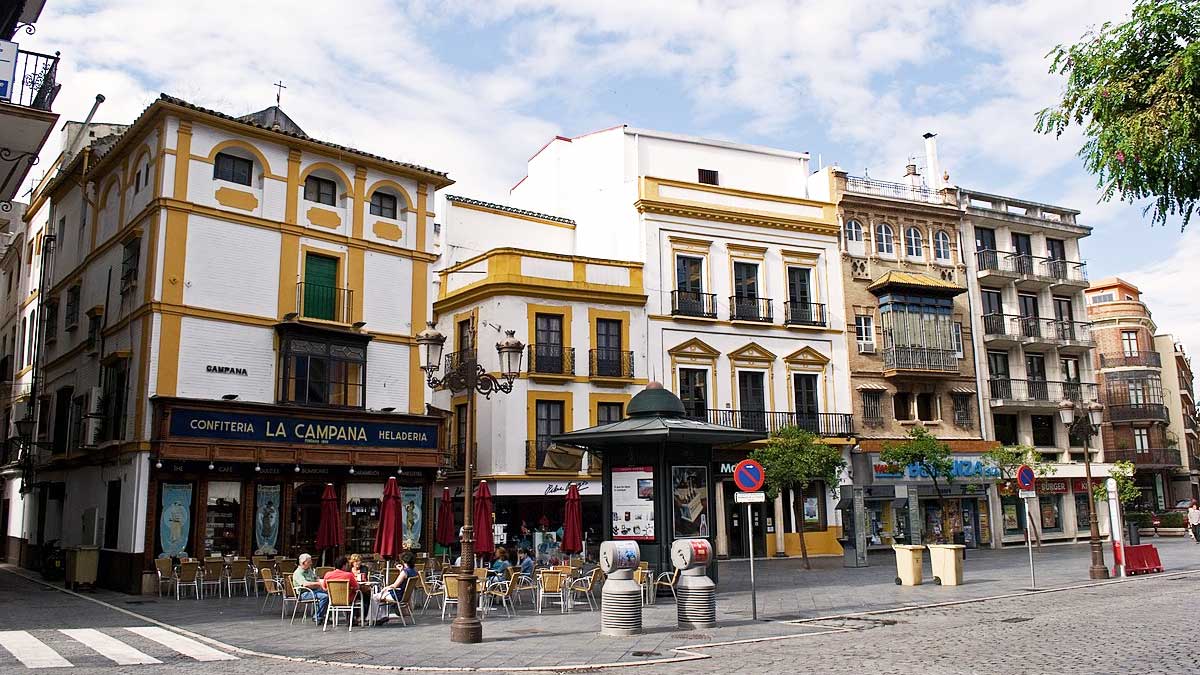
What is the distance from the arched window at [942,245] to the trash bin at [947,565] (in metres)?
20.8

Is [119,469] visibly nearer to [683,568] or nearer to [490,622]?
[490,622]

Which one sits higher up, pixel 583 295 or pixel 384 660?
pixel 583 295

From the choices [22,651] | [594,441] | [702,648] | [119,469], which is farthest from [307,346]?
[702,648]

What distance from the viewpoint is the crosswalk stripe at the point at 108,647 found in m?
11.7

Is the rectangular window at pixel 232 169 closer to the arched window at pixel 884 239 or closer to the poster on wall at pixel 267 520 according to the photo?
the poster on wall at pixel 267 520

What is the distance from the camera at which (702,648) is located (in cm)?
1263

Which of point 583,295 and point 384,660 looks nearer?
point 384,660

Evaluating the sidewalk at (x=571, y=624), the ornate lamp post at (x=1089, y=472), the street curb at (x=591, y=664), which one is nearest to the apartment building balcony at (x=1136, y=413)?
the ornate lamp post at (x=1089, y=472)

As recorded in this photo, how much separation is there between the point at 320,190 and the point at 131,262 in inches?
201

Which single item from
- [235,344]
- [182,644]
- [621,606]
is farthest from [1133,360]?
[182,644]

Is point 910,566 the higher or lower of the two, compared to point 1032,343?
lower

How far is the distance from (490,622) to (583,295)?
17984 millimetres

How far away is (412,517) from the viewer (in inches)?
1011

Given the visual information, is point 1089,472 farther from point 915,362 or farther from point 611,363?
point 611,363
